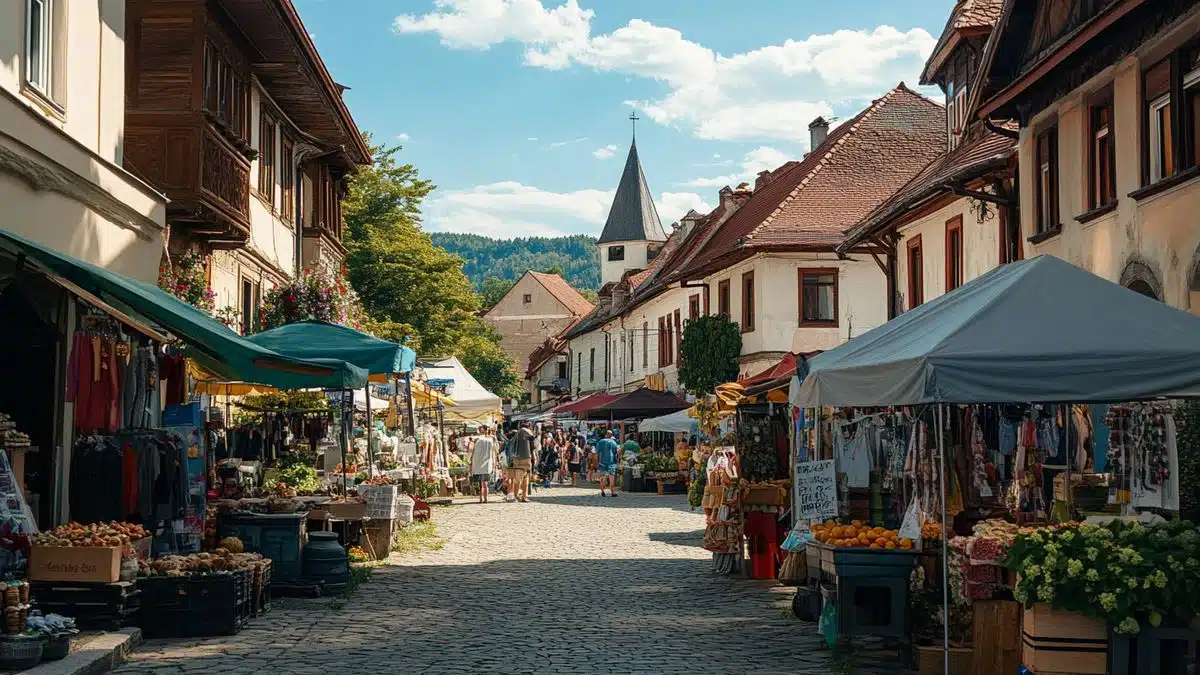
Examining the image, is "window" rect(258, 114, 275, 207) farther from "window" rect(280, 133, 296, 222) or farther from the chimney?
the chimney

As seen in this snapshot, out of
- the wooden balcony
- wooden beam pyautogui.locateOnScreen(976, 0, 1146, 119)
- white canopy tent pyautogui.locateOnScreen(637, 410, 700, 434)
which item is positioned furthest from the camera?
white canopy tent pyautogui.locateOnScreen(637, 410, 700, 434)

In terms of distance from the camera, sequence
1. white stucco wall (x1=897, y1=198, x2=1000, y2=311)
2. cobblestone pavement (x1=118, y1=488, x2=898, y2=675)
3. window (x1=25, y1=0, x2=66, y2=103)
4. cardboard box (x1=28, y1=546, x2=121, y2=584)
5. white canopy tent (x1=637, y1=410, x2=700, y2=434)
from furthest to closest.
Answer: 1. white canopy tent (x1=637, y1=410, x2=700, y2=434)
2. white stucco wall (x1=897, y1=198, x2=1000, y2=311)
3. window (x1=25, y1=0, x2=66, y2=103)
4. cardboard box (x1=28, y1=546, x2=121, y2=584)
5. cobblestone pavement (x1=118, y1=488, x2=898, y2=675)

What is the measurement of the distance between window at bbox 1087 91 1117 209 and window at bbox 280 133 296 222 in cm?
1590

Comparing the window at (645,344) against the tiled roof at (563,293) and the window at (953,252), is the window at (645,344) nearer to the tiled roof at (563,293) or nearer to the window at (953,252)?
the window at (953,252)

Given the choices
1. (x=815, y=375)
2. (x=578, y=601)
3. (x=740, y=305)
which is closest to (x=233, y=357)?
(x=578, y=601)

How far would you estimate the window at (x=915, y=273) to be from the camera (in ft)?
93.2

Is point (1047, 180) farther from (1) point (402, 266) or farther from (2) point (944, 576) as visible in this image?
(1) point (402, 266)

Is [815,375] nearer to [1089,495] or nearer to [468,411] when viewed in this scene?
[1089,495]

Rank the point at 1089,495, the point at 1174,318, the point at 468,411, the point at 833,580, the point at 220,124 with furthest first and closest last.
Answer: the point at 468,411 → the point at 220,124 → the point at 1089,495 → the point at 833,580 → the point at 1174,318

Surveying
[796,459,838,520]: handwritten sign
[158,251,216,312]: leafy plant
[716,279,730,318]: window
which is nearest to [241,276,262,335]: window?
[158,251,216,312]: leafy plant

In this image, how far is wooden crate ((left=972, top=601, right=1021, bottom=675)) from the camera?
32.9 feet

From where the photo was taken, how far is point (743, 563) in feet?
57.8

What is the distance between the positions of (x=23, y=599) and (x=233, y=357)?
4.43 metres

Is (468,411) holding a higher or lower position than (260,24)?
lower
